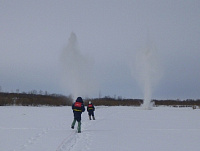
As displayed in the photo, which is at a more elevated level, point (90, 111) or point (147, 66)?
point (147, 66)

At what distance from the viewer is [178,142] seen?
36.7ft

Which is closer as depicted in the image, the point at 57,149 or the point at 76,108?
the point at 57,149

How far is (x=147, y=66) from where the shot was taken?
1971 inches

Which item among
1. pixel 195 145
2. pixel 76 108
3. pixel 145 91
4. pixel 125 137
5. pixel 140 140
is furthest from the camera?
pixel 145 91

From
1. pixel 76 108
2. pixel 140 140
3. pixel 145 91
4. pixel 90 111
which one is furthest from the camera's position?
pixel 145 91

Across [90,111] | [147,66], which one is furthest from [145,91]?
[90,111]

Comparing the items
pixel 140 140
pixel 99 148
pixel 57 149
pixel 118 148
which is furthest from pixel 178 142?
pixel 57 149

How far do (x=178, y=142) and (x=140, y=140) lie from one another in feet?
5.04

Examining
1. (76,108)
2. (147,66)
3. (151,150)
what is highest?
(147,66)

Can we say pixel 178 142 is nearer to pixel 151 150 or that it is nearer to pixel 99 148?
pixel 151 150

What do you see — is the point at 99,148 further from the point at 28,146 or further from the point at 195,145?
the point at 195,145

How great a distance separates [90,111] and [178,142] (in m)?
10.8

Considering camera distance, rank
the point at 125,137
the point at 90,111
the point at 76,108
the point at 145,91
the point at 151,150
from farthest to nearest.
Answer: the point at 145,91 < the point at 90,111 < the point at 76,108 < the point at 125,137 < the point at 151,150

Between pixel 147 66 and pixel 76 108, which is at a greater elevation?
pixel 147 66
